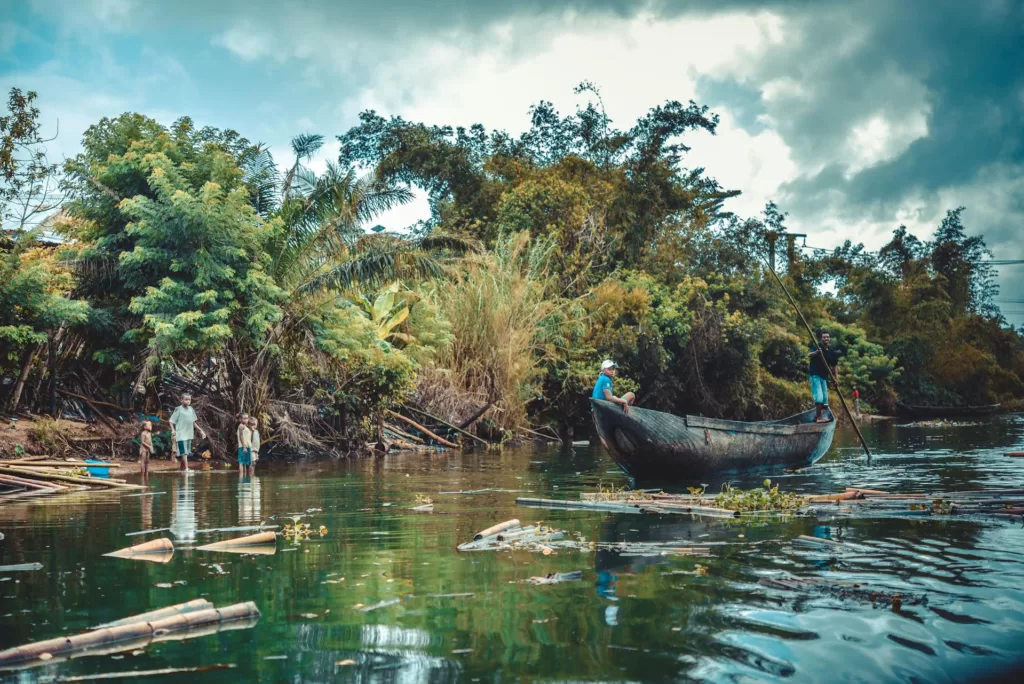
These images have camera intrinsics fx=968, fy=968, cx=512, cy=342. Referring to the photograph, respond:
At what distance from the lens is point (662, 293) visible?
31219mm

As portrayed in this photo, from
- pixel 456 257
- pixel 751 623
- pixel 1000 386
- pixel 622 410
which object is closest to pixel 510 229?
pixel 456 257

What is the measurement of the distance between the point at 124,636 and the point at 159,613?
0.99 feet

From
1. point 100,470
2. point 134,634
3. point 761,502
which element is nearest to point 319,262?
point 100,470

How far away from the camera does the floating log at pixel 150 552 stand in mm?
7422

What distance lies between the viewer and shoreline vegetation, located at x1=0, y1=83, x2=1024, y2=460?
18.6 m

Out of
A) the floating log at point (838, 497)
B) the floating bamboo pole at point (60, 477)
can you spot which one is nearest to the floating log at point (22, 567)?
the floating bamboo pole at point (60, 477)

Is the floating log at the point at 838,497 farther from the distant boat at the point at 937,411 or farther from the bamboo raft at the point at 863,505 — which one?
the distant boat at the point at 937,411

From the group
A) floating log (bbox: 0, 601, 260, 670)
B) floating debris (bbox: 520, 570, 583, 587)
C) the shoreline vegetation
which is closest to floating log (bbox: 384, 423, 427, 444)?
the shoreline vegetation

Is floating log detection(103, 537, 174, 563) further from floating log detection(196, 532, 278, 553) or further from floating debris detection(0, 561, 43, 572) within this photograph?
floating debris detection(0, 561, 43, 572)

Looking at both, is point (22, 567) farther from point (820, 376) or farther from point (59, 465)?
point (820, 376)

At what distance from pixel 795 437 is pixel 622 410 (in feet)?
12.4

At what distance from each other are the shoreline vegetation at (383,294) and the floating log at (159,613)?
517 inches

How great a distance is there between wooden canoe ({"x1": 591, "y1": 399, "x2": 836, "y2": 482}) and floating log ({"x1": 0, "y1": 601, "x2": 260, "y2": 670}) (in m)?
8.48

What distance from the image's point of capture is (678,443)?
1355 centimetres
